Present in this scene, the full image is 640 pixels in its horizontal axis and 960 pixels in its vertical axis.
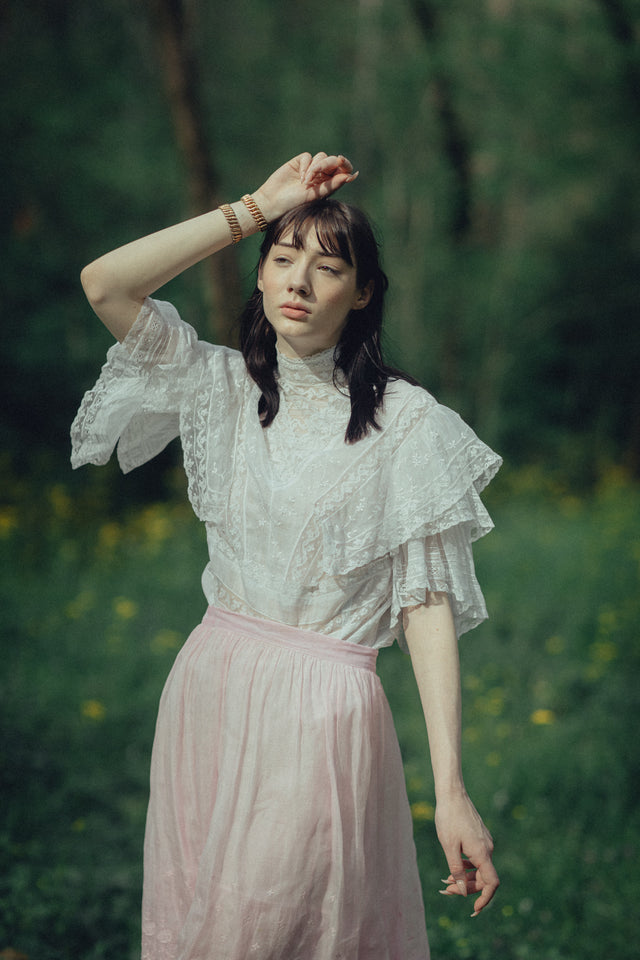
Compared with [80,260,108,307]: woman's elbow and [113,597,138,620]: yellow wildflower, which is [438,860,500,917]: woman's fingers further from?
[113,597,138,620]: yellow wildflower

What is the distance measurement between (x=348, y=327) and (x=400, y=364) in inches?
330

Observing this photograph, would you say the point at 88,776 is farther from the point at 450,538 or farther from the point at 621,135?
the point at 621,135

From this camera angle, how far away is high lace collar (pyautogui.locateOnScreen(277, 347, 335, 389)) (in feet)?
5.94

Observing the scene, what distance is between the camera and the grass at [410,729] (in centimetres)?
294

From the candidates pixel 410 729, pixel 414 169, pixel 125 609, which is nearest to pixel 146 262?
pixel 410 729

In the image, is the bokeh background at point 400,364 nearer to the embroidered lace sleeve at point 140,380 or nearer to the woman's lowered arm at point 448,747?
the woman's lowered arm at point 448,747

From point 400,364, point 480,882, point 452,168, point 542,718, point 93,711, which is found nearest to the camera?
point 480,882

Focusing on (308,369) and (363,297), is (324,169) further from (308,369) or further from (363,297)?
(308,369)

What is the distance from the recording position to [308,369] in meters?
1.81

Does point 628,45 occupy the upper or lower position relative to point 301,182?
upper

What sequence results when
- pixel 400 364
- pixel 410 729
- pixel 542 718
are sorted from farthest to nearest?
pixel 400 364
pixel 410 729
pixel 542 718

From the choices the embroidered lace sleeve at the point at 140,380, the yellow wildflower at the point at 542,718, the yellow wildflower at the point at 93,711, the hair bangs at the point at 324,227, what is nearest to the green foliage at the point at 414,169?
the yellow wildflower at the point at 93,711

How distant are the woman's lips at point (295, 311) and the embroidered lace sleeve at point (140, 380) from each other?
207mm

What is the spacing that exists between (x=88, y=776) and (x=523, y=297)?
31.9 ft
